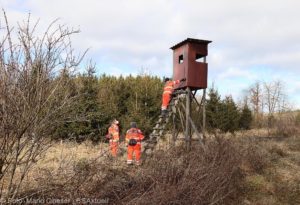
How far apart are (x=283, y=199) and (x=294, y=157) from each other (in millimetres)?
5738

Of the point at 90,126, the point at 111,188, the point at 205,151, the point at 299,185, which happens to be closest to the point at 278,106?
the point at 90,126

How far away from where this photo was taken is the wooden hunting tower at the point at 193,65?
50.2ft

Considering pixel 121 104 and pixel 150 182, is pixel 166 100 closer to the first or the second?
pixel 150 182

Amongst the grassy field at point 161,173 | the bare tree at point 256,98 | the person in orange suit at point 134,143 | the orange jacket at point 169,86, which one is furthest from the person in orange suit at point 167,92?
the bare tree at point 256,98

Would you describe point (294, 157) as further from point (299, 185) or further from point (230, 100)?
point (230, 100)

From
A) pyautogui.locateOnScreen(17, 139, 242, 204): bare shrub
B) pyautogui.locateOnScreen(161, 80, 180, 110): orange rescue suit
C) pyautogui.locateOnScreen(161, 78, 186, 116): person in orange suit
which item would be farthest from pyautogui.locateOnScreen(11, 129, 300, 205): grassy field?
pyautogui.locateOnScreen(161, 80, 180, 110): orange rescue suit

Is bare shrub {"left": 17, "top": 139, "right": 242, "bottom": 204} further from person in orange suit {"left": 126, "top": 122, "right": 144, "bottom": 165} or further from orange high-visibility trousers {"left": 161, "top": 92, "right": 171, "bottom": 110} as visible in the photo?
orange high-visibility trousers {"left": 161, "top": 92, "right": 171, "bottom": 110}

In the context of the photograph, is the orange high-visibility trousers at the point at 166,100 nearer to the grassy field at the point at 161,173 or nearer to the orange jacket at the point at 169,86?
the orange jacket at the point at 169,86

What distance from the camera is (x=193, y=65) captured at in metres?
15.4

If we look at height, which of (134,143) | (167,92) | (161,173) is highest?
(167,92)

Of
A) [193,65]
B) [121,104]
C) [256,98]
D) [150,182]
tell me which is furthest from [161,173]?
[256,98]

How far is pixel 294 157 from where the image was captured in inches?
701

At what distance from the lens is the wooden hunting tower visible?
15305 mm

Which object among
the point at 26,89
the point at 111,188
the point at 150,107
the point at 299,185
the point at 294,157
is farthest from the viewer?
the point at 150,107
